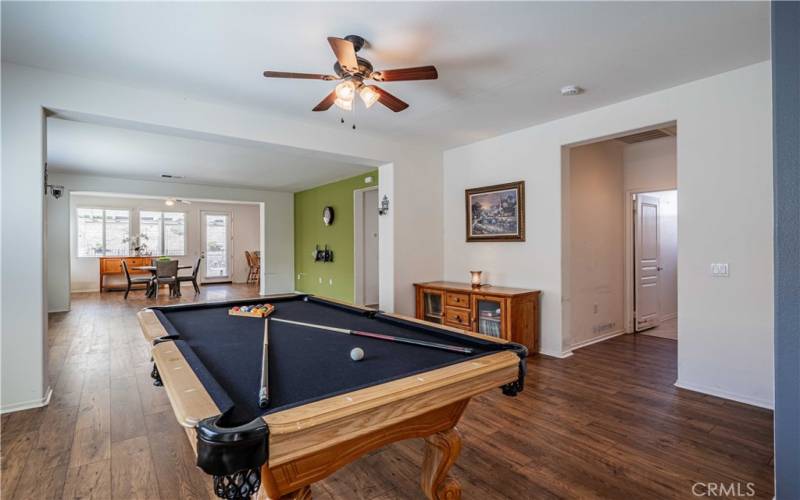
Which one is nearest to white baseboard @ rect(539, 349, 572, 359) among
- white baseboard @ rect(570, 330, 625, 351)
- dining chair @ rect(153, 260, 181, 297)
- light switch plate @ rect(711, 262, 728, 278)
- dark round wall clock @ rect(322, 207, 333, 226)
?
white baseboard @ rect(570, 330, 625, 351)

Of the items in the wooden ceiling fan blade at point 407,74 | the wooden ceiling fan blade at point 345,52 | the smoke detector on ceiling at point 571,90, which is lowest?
the wooden ceiling fan blade at point 407,74

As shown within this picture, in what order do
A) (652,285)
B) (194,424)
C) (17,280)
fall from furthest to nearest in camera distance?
1. (652,285)
2. (17,280)
3. (194,424)

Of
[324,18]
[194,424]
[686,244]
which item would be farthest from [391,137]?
[194,424]

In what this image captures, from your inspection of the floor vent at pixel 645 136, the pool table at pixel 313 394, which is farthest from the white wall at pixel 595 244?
the pool table at pixel 313 394

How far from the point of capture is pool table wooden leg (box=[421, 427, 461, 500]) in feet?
5.23

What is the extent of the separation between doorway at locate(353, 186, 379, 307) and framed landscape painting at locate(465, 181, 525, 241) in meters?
2.65

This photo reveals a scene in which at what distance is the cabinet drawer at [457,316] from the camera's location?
4.19m

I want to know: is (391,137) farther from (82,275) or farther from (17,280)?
(82,275)

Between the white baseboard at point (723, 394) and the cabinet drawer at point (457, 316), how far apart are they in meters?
1.90

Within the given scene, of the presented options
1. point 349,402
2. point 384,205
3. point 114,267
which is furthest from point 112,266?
point 349,402

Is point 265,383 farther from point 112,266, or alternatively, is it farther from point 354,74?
point 112,266

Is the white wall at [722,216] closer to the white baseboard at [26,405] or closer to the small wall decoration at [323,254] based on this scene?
the white baseboard at [26,405]

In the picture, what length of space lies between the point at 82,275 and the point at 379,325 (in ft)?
33.9

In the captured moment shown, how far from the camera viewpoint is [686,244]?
3.09 meters
